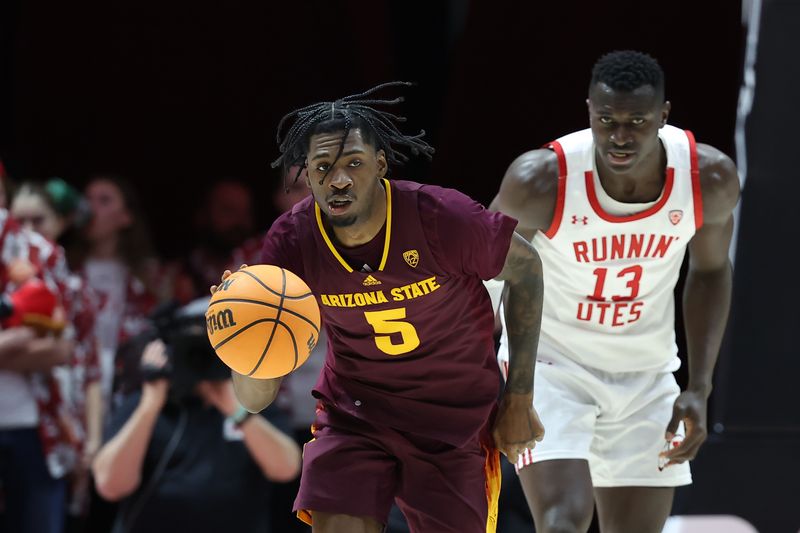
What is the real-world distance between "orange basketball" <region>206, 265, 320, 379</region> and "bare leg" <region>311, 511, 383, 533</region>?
46cm

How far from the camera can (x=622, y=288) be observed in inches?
173

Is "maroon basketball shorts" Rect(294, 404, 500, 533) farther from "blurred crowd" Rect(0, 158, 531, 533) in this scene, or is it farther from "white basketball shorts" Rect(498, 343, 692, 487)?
"blurred crowd" Rect(0, 158, 531, 533)

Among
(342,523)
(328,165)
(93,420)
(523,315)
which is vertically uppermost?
(328,165)

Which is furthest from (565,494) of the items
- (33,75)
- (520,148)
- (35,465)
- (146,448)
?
(33,75)

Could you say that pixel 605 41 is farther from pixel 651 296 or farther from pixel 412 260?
pixel 412 260

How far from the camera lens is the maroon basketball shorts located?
3756 mm

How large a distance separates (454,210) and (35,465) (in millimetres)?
→ 2841

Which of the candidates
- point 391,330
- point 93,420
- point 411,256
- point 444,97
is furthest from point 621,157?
point 444,97

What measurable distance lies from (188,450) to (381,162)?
197 centimetres

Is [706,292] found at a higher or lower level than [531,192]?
lower

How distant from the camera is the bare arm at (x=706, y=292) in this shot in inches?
170

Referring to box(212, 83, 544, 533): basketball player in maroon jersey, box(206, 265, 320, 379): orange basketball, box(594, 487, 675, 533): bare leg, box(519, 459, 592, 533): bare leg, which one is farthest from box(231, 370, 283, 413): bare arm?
box(594, 487, 675, 533): bare leg

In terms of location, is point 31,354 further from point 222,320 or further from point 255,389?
point 222,320

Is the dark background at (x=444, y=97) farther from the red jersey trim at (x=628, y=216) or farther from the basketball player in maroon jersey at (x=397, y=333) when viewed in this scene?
the basketball player in maroon jersey at (x=397, y=333)
